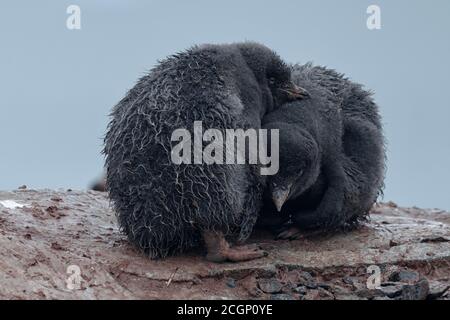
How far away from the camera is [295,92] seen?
1070cm

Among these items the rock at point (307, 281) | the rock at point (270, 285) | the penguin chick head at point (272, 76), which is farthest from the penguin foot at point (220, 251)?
the penguin chick head at point (272, 76)

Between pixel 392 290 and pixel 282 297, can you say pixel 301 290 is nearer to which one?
pixel 282 297

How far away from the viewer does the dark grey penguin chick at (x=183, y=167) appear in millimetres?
9336

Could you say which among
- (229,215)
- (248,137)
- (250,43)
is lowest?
(229,215)

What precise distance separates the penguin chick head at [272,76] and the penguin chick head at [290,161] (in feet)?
2.15

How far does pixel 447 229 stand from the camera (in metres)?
11.4

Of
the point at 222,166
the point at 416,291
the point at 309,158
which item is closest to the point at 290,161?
the point at 309,158

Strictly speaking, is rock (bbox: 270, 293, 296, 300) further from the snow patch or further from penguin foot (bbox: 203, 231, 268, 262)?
the snow patch

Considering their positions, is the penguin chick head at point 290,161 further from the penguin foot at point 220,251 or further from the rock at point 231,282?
the rock at point 231,282

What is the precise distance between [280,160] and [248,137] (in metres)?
0.46

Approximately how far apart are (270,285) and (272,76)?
2611mm

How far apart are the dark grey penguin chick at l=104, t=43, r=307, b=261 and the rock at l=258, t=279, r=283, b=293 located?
43cm
